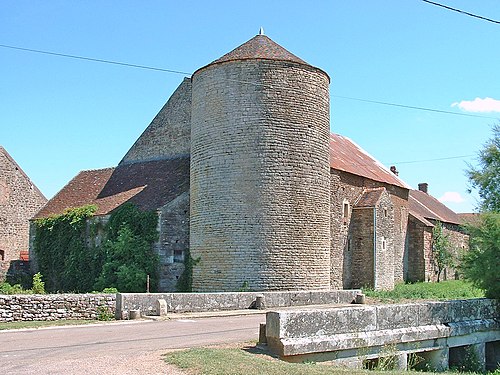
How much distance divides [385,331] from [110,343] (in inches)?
220

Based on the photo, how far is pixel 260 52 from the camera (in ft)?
84.4

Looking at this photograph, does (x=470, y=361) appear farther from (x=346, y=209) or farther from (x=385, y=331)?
(x=346, y=209)

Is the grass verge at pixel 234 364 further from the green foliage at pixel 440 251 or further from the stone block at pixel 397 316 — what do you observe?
the green foliage at pixel 440 251

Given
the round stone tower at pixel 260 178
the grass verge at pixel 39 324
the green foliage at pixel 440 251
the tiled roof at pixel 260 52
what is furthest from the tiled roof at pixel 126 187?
the green foliage at pixel 440 251

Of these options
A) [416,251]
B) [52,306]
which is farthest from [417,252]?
[52,306]

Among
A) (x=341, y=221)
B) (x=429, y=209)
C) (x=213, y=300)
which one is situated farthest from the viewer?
(x=429, y=209)

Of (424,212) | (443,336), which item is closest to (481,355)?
(443,336)

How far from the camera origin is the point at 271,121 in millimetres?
24844

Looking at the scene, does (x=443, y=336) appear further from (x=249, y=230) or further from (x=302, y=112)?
(x=302, y=112)

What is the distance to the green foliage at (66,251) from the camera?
29359mm

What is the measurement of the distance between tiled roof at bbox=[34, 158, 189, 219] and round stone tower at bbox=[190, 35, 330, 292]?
3.15 metres

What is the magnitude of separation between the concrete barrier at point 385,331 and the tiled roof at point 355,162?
15155 millimetres

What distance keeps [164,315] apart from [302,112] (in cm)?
1113

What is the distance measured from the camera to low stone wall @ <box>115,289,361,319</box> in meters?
17.7
